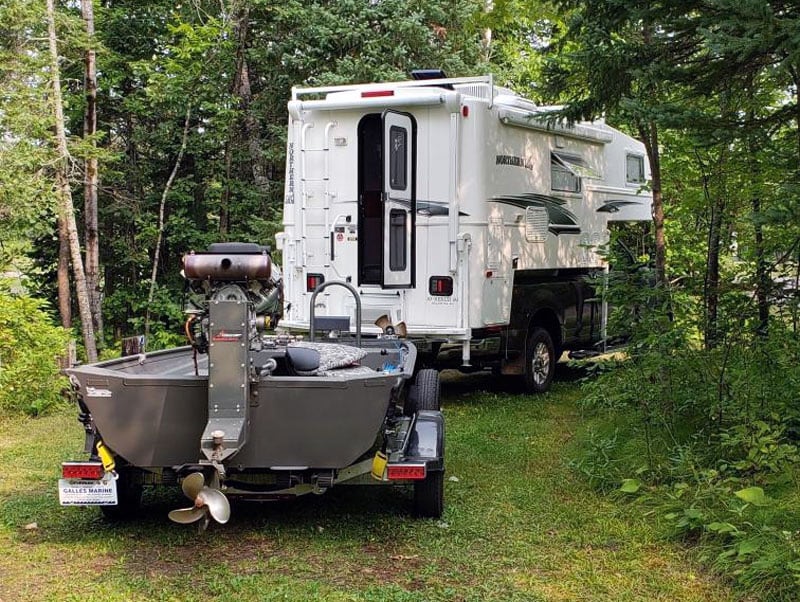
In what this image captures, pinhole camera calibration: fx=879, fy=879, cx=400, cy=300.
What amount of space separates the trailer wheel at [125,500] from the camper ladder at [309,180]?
14.0 feet

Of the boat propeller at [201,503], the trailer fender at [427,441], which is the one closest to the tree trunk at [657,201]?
the trailer fender at [427,441]

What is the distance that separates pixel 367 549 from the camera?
481 cm

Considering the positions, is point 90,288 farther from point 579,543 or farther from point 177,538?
point 579,543

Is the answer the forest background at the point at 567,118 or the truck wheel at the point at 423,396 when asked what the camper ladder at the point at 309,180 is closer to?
the forest background at the point at 567,118

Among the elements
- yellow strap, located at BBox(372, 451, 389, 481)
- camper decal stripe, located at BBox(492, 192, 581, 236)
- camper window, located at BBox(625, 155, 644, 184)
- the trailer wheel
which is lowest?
the trailer wheel

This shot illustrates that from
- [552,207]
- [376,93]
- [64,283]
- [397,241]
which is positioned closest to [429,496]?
[397,241]

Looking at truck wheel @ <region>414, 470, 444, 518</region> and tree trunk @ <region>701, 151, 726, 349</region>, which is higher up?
tree trunk @ <region>701, 151, 726, 349</region>

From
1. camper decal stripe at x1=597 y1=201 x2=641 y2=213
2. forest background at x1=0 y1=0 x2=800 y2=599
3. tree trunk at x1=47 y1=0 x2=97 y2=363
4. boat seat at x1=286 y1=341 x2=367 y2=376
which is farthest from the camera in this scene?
camper decal stripe at x1=597 y1=201 x2=641 y2=213

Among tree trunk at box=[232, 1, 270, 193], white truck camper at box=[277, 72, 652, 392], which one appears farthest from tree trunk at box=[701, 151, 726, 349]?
tree trunk at box=[232, 1, 270, 193]

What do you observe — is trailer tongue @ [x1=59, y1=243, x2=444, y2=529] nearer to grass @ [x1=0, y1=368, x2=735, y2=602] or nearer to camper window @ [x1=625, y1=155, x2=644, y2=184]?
grass @ [x1=0, y1=368, x2=735, y2=602]

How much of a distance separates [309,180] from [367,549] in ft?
16.8

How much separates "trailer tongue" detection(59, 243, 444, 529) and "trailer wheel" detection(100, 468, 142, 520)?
74 millimetres

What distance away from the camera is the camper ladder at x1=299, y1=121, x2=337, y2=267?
9.03 metres

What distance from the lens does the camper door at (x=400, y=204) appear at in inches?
339
